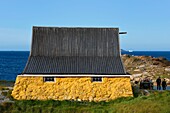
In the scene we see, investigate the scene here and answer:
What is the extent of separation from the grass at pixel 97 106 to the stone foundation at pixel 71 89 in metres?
1.02

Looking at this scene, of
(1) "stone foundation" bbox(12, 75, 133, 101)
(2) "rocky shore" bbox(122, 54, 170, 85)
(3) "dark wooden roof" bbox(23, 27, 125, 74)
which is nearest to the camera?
(1) "stone foundation" bbox(12, 75, 133, 101)

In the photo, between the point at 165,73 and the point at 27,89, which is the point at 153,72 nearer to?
the point at 165,73

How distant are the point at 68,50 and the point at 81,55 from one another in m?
1.44

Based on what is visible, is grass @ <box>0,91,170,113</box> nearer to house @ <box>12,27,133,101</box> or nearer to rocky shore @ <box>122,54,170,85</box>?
house @ <box>12,27,133,101</box>

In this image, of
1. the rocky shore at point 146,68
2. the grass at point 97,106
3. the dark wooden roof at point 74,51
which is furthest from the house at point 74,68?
the rocky shore at point 146,68

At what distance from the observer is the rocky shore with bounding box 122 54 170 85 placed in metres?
57.0

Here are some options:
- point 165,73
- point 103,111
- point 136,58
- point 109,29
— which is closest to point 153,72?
point 165,73

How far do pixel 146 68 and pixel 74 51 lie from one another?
110 feet

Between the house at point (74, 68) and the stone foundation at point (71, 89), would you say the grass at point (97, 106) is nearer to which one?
the stone foundation at point (71, 89)

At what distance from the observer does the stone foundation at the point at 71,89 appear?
32.5m

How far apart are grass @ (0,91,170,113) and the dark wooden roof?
3.22 m

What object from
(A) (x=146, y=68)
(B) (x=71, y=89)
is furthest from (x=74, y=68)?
(A) (x=146, y=68)

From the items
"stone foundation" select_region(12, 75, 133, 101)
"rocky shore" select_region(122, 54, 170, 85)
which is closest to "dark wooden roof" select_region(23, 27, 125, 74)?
"stone foundation" select_region(12, 75, 133, 101)

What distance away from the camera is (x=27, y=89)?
32.5 meters
